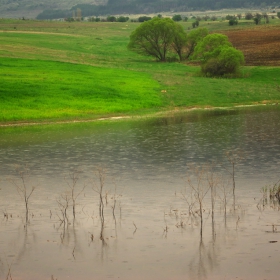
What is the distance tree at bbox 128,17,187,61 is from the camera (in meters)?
79.2

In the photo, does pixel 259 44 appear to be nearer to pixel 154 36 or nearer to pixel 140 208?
pixel 154 36

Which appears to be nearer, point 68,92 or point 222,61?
point 68,92

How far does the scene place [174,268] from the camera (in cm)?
1255

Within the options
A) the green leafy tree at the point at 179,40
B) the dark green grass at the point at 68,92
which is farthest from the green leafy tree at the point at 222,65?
the green leafy tree at the point at 179,40

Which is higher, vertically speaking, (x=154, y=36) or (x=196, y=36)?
(x=154, y=36)

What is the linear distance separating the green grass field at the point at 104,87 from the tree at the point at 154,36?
2922 millimetres

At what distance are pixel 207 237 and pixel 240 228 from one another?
998mm

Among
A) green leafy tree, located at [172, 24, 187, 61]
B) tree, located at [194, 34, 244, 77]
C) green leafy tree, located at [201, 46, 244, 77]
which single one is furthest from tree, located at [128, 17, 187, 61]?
green leafy tree, located at [201, 46, 244, 77]

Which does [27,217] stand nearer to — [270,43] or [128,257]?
[128,257]

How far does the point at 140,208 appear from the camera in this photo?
56.4 feet

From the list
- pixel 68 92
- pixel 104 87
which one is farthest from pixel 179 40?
pixel 68 92

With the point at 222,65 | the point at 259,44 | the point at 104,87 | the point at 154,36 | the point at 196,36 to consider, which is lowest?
the point at 104,87

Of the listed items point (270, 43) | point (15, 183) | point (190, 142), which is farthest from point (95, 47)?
point (15, 183)

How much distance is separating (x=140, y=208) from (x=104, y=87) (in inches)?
1344
